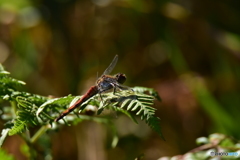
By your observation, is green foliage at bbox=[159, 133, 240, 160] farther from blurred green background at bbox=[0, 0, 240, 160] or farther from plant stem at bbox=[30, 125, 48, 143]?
blurred green background at bbox=[0, 0, 240, 160]

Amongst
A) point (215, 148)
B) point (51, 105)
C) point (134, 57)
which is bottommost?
point (215, 148)

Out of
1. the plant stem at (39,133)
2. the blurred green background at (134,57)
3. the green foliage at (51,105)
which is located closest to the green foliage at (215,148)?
the green foliage at (51,105)

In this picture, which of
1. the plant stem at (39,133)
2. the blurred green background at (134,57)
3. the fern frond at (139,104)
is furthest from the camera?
the blurred green background at (134,57)

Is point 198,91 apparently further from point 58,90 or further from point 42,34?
point 42,34

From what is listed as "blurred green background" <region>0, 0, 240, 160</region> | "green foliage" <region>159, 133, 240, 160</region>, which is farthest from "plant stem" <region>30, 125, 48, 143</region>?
"blurred green background" <region>0, 0, 240, 160</region>

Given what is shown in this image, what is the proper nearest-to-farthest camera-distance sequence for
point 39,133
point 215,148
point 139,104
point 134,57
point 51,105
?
1. point 139,104
2. point 51,105
3. point 39,133
4. point 215,148
5. point 134,57

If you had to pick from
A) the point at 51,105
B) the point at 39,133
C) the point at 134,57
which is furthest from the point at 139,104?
the point at 134,57

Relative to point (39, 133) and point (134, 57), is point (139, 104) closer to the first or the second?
point (39, 133)

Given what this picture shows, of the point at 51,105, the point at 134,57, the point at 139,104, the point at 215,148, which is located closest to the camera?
the point at 139,104

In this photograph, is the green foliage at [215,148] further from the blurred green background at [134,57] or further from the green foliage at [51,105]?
the blurred green background at [134,57]
